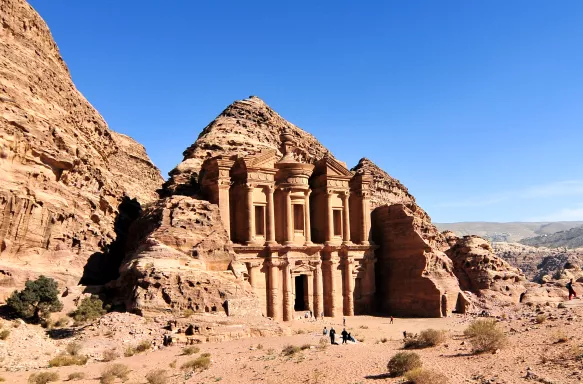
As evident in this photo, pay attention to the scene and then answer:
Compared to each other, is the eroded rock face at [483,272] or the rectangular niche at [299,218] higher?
the rectangular niche at [299,218]

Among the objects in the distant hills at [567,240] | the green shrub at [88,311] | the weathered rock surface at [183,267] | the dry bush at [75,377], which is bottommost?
the dry bush at [75,377]

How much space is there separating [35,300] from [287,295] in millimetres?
17398

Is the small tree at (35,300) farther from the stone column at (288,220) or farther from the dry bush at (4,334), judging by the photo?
the stone column at (288,220)

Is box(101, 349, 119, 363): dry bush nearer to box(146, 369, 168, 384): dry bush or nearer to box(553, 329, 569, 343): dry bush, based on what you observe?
box(146, 369, 168, 384): dry bush

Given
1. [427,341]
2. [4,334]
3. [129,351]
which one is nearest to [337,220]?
[427,341]

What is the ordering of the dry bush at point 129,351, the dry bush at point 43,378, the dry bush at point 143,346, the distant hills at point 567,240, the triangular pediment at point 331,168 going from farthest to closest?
the distant hills at point 567,240 → the triangular pediment at point 331,168 → the dry bush at point 143,346 → the dry bush at point 129,351 → the dry bush at point 43,378

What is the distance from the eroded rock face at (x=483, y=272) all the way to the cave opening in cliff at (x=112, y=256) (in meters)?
28.0

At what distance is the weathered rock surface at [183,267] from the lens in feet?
84.2

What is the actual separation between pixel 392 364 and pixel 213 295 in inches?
530

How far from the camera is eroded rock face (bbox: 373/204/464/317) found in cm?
3769

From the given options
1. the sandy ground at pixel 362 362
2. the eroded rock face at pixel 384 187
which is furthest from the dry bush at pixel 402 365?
the eroded rock face at pixel 384 187

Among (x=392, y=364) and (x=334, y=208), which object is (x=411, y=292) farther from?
(x=392, y=364)

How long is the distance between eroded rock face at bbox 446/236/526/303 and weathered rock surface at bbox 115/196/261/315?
23244 mm

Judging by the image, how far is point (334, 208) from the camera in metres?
40.7
